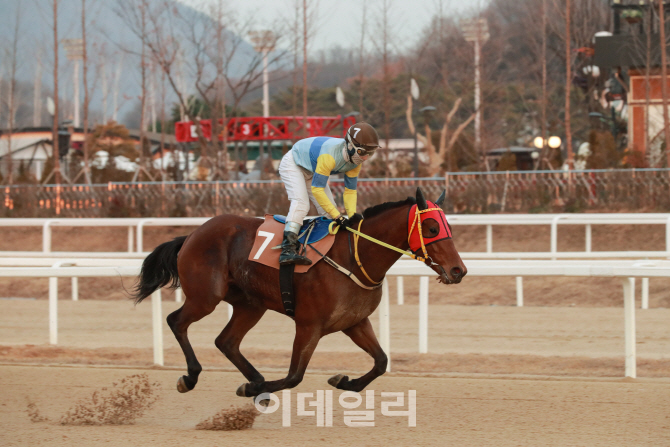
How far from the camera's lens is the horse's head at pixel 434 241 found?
12.7 ft

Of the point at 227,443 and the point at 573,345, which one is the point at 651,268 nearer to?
the point at 573,345

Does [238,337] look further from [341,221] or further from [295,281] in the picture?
[341,221]

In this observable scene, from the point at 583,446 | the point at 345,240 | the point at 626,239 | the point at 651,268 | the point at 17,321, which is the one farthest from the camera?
the point at 626,239

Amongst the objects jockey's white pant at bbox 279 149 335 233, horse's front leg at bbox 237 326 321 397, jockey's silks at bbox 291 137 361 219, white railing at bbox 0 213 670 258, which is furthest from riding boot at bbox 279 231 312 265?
white railing at bbox 0 213 670 258

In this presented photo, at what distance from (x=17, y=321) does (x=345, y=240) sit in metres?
5.40

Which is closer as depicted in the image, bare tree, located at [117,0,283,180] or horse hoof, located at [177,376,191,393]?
horse hoof, located at [177,376,191,393]

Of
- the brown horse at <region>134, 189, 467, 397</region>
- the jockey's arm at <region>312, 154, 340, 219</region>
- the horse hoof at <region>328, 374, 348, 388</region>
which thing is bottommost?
the horse hoof at <region>328, 374, 348, 388</region>

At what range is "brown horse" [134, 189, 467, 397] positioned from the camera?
4098mm

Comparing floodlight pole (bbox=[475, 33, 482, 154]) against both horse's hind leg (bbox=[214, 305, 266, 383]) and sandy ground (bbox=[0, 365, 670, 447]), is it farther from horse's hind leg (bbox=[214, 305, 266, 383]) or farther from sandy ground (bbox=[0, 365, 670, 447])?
horse's hind leg (bbox=[214, 305, 266, 383])

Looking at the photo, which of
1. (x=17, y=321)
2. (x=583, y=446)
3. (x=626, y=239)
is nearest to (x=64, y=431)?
(x=583, y=446)

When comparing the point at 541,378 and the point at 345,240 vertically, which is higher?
the point at 345,240

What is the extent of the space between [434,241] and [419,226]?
0.11m

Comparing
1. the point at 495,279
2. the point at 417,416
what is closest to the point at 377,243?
the point at 417,416

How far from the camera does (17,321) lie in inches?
331
